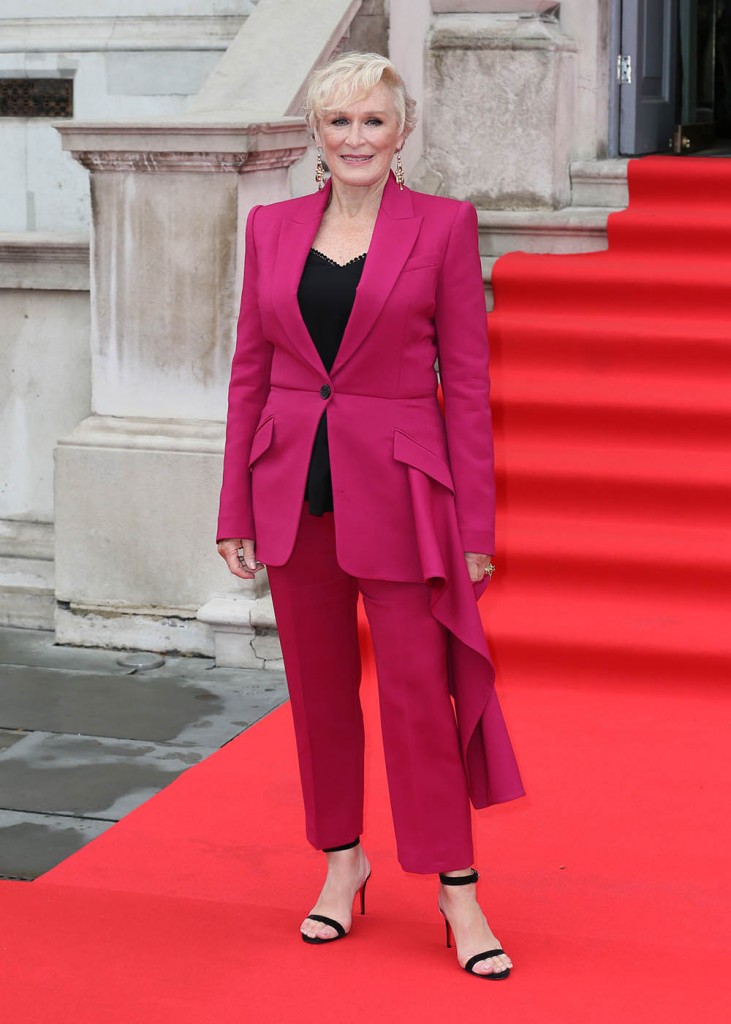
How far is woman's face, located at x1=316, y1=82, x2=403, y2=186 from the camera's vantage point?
363cm

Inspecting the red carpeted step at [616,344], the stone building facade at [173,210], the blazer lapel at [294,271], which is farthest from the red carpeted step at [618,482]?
the blazer lapel at [294,271]

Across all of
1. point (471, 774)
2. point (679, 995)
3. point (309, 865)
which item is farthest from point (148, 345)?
point (679, 995)

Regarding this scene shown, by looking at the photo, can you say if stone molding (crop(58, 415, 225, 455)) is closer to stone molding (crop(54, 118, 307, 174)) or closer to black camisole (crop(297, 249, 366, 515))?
stone molding (crop(54, 118, 307, 174))

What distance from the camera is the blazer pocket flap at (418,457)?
12.1 ft

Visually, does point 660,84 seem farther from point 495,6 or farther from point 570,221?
point 570,221

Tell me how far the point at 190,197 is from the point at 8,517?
1719mm

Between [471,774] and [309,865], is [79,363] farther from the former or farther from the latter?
[471,774]

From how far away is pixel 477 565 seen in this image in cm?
377

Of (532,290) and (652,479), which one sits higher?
(532,290)

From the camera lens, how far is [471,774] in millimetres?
3824

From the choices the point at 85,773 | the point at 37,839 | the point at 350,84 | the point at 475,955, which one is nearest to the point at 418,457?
the point at 350,84

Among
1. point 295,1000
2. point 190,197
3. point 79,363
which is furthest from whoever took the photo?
point 79,363

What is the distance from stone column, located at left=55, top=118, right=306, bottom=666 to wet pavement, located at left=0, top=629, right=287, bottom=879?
0.68 feet

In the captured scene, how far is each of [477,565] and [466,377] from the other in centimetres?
42
